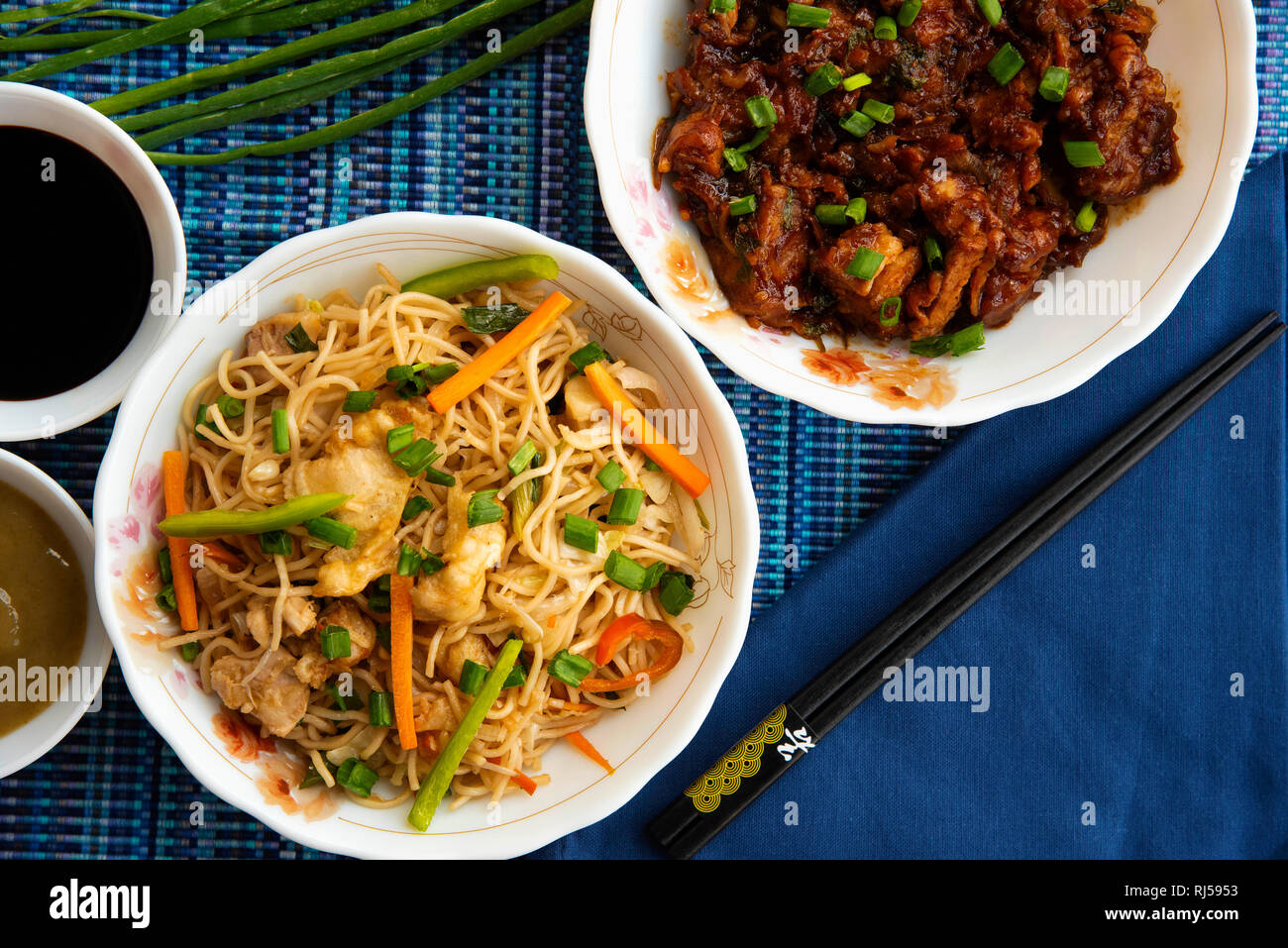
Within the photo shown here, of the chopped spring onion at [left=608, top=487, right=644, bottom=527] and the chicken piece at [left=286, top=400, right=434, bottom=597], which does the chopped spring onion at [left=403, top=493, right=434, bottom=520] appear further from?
the chopped spring onion at [left=608, top=487, right=644, bottom=527]

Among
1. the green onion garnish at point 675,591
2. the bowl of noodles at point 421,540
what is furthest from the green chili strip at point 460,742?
the green onion garnish at point 675,591

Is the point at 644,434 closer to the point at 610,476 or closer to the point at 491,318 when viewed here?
the point at 610,476

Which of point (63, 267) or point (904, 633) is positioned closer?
point (63, 267)

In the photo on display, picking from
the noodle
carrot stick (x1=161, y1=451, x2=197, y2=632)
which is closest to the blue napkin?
the noodle

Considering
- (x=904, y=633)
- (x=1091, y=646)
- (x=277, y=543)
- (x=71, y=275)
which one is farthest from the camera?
(x=1091, y=646)

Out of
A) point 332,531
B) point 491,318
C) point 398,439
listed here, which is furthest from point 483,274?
point 332,531

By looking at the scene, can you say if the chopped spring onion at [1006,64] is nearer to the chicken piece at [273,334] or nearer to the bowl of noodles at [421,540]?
the bowl of noodles at [421,540]
